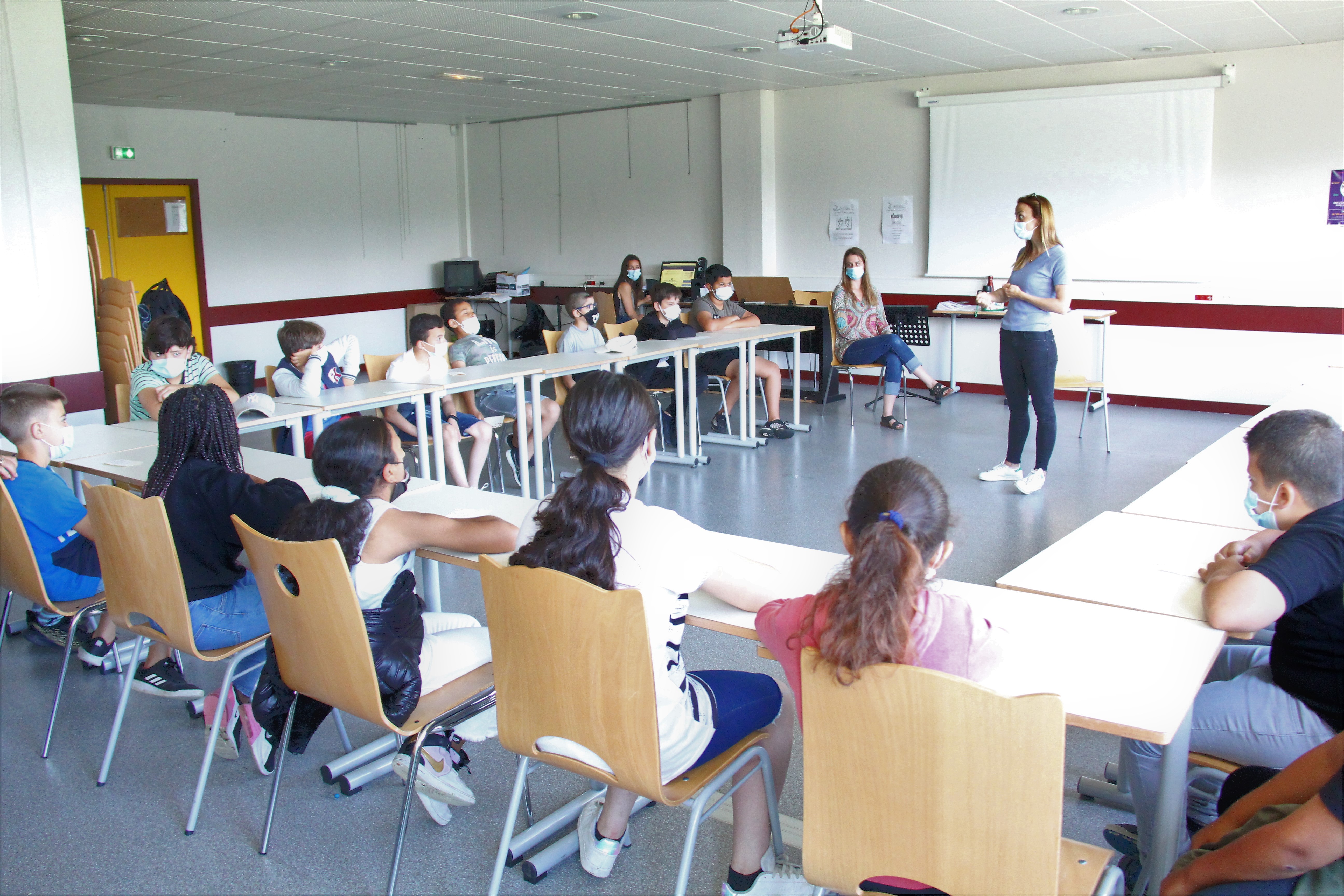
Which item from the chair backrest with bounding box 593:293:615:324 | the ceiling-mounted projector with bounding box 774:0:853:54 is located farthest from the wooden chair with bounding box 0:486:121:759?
the chair backrest with bounding box 593:293:615:324

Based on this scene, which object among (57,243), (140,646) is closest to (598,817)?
(140,646)

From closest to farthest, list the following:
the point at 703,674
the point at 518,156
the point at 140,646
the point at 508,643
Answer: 1. the point at 508,643
2. the point at 703,674
3. the point at 140,646
4. the point at 518,156

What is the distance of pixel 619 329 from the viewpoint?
666 centimetres

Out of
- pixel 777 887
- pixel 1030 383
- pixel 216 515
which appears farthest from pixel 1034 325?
pixel 216 515

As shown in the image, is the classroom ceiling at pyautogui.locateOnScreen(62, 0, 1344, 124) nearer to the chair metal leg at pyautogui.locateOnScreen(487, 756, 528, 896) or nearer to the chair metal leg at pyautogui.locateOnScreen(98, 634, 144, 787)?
the chair metal leg at pyautogui.locateOnScreen(98, 634, 144, 787)

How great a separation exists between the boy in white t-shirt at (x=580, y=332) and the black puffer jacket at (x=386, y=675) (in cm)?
390

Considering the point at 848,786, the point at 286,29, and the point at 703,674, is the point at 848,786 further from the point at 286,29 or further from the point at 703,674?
the point at 286,29

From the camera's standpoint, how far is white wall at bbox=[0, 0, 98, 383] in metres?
4.58

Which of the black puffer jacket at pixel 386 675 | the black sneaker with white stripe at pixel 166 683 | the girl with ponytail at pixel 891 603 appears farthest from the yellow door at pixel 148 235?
the girl with ponytail at pixel 891 603

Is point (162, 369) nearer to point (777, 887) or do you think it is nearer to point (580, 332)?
point (580, 332)

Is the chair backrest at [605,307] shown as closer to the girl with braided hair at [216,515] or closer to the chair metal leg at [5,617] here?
the chair metal leg at [5,617]

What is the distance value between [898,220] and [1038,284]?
3.94 metres

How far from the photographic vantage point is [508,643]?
186cm

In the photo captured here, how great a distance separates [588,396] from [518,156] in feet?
32.5
